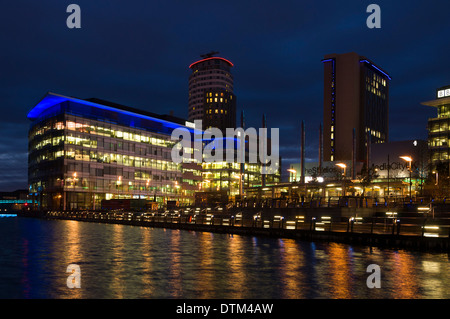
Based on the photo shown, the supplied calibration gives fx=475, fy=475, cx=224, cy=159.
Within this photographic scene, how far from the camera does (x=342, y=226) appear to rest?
124 ft

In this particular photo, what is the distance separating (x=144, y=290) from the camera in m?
14.2

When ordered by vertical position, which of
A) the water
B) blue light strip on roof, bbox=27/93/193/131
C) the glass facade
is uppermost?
blue light strip on roof, bbox=27/93/193/131

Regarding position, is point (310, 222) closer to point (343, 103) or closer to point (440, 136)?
point (440, 136)

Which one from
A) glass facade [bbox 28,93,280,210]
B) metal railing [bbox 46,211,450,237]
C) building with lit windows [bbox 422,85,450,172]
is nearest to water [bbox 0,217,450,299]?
metal railing [bbox 46,211,450,237]

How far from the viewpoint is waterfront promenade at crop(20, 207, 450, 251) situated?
2742cm

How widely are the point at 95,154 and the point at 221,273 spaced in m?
110

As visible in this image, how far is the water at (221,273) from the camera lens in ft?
45.3

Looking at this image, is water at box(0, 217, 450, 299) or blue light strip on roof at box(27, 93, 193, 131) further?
blue light strip on roof at box(27, 93, 193, 131)

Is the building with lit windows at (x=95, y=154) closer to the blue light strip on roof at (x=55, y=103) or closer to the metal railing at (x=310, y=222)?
the blue light strip on roof at (x=55, y=103)

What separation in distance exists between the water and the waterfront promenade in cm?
177

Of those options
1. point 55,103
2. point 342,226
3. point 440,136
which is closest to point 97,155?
point 55,103

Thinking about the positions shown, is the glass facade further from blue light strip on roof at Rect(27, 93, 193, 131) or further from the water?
the water

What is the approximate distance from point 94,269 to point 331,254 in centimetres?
1216
